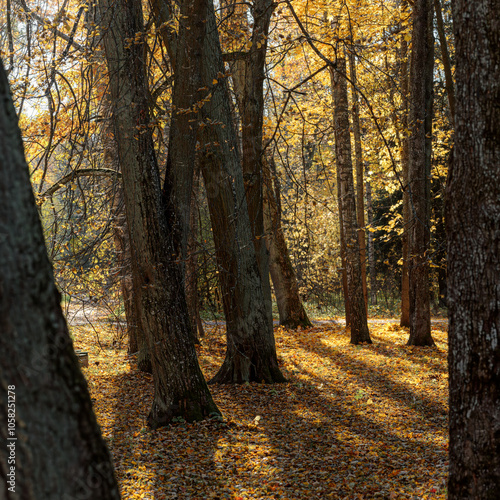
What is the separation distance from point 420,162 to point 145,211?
6.60 m

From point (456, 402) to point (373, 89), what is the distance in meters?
12.0

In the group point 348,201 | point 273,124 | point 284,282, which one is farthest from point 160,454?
point 284,282

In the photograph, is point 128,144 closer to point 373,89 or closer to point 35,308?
point 35,308

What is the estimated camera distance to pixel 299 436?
5.97 meters

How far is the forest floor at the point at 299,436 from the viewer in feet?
14.9

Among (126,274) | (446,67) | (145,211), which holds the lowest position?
(126,274)

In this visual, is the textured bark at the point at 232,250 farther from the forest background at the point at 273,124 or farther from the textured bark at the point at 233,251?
the forest background at the point at 273,124

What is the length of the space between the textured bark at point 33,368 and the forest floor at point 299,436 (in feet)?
9.56

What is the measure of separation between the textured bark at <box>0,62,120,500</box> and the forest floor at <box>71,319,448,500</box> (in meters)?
2.91

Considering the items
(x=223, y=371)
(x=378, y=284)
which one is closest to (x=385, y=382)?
(x=223, y=371)

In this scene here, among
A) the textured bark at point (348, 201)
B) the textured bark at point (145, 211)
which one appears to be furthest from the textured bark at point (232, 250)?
the textured bark at point (348, 201)

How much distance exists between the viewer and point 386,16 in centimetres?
1202

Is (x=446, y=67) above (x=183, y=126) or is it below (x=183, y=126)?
above

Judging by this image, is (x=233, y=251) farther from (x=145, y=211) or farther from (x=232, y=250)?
(x=145, y=211)
